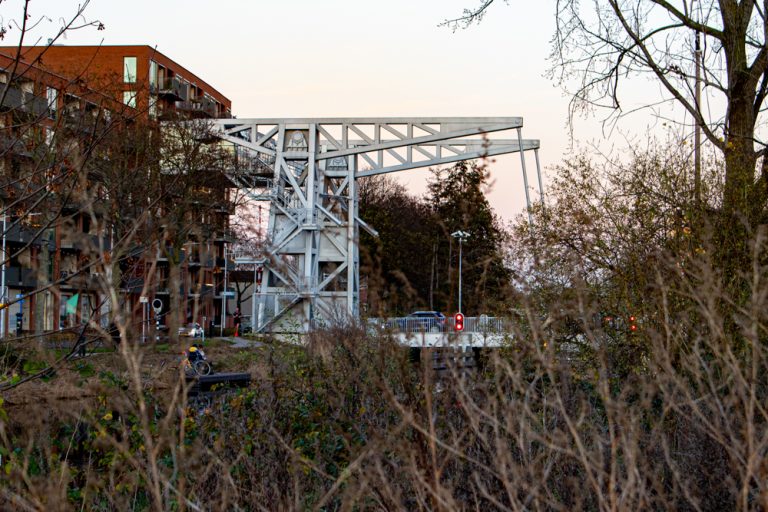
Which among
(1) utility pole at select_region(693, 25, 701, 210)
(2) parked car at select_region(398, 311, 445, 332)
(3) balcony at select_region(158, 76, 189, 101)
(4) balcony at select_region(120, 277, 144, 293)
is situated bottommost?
(2) parked car at select_region(398, 311, 445, 332)

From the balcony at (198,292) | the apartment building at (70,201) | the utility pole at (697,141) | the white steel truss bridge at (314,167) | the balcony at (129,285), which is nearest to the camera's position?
the balcony at (198,292)

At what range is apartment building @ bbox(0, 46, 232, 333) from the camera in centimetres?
482

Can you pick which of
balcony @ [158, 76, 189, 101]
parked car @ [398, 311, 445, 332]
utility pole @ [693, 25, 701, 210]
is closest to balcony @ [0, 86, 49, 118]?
parked car @ [398, 311, 445, 332]

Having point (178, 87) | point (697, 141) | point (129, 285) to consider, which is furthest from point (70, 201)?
point (178, 87)

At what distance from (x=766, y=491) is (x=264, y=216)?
1473 inches

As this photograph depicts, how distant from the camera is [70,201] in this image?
6.38 m

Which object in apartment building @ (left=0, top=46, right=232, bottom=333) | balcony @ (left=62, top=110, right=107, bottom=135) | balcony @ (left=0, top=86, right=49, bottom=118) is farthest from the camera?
balcony @ (left=62, top=110, right=107, bottom=135)

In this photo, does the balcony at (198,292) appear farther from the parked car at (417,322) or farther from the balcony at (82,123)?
the balcony at (82,123)

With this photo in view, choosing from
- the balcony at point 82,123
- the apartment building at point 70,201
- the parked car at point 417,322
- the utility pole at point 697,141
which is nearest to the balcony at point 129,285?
the apartment building at point 70,201

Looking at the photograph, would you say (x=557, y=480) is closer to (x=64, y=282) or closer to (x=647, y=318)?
(x=64, y=282)

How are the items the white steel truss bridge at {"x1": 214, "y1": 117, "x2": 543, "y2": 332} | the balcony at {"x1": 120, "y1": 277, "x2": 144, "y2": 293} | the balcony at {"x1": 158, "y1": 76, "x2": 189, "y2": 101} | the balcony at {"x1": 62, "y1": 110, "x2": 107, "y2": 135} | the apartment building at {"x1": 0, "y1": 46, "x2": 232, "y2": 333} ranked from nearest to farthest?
the apartment building at {"x1": 0, "y1": 46, "x2": 232, "y2": 333}
the balcony at {"x1": 120, "y1": 277, "x2": 144, "y2": 293}
the balcony at {"x1": 62, "y1": 110, "x2": 107, "y2": 135}
the white steel truss bridge at {"x1": 214, "y1": 117, "x2": 543, "y2": 332}
the balcony at {"x1": 158, "y1": 76, "x2": 189, "y2": 101}

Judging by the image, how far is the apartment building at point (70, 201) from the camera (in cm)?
482

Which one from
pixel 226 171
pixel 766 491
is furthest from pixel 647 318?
pixel 226 171

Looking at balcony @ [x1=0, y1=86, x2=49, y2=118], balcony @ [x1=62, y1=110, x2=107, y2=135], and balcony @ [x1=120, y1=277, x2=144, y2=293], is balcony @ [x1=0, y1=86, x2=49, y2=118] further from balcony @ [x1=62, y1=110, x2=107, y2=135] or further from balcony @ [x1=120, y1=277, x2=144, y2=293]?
balcony @ [x1=120, y1=277, x2=144, y2=293]
